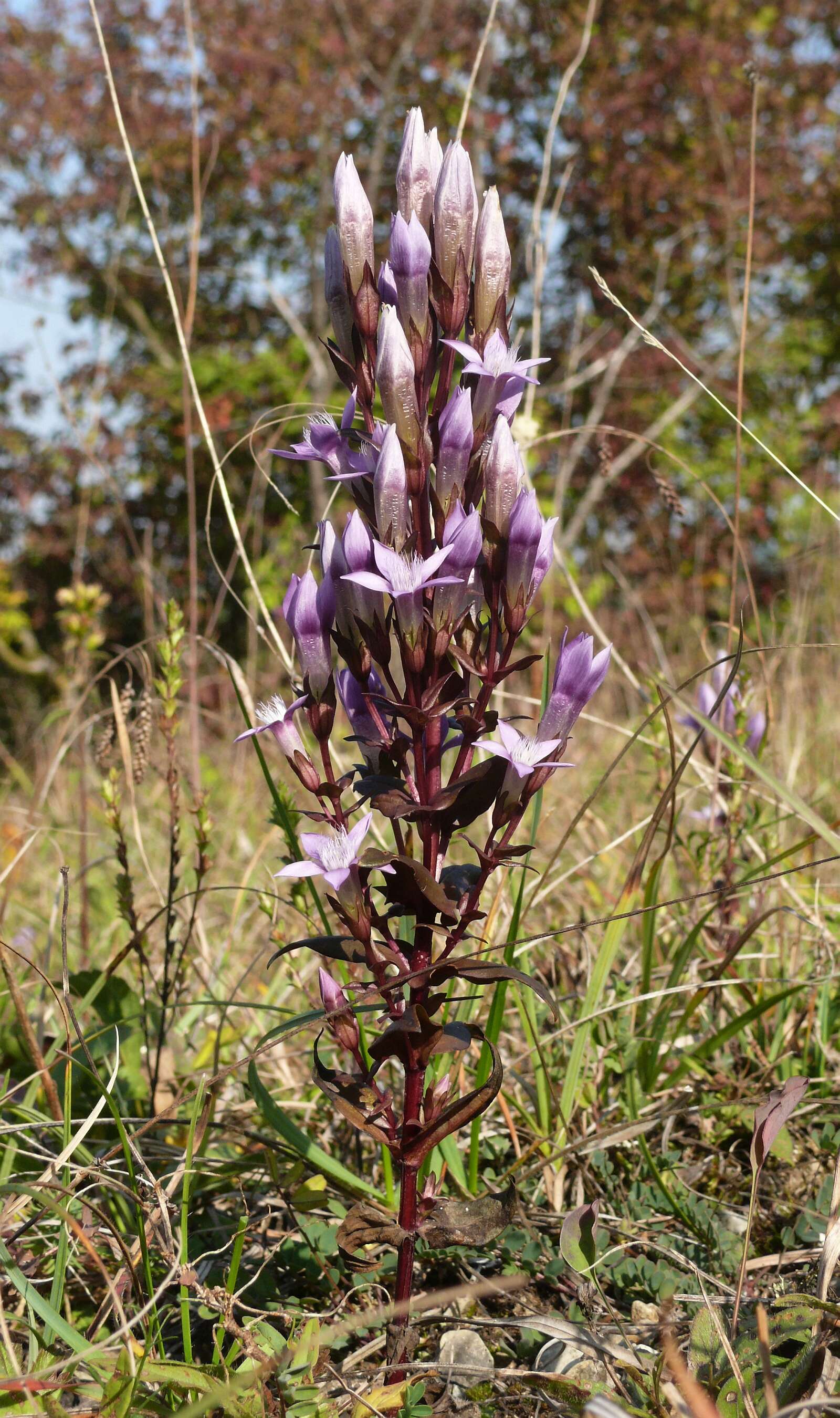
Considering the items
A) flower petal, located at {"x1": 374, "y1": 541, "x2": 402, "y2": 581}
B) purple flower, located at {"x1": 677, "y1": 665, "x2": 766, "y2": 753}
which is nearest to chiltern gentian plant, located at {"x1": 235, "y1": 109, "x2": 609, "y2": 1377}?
flower petal, located at {"x1": 374, "y1": 541, "x2": 402, "y2": 581}

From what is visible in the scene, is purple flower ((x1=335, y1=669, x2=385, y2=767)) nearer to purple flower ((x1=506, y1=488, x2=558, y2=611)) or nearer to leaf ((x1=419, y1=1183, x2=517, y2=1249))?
purple flower ((x1=506, y1=488, x2=558, y2=611))

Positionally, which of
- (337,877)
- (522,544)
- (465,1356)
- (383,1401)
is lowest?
(465,1356)

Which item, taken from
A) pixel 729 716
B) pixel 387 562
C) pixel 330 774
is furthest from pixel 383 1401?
pixel 729 716

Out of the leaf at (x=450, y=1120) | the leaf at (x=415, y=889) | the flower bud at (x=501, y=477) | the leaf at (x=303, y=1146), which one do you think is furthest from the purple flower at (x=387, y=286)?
the leaf at (x=303, y=1146)

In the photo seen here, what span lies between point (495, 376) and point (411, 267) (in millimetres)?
170

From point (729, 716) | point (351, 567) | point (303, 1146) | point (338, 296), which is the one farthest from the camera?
point (729, 716)

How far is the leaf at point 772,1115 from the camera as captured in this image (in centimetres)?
146

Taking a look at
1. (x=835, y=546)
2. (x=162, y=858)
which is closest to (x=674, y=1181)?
(x=162, y=858)

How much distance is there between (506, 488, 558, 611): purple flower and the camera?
130cm

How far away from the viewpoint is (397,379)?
1296mm

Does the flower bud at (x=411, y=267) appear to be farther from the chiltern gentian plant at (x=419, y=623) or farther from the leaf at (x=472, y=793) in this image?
the leaf at (x=472, y=793)

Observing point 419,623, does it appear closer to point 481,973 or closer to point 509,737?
point 509,737

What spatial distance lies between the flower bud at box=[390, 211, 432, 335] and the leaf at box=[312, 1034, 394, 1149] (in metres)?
0.97

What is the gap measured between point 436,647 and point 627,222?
10252mm
